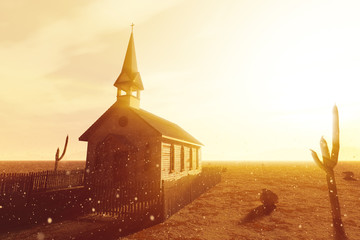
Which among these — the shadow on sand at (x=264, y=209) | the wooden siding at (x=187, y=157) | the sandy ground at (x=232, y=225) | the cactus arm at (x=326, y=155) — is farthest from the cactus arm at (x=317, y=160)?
the wooden siding at (x=187, y=157)

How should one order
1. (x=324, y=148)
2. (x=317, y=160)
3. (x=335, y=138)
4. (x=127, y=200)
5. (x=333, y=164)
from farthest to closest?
(x=127, y=200) < (x=317, y=160) < (x=324, y=148) < (x=333, y=164) < (x=335, y=138)

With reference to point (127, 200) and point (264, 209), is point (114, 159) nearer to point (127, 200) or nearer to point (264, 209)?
point (127, 200)

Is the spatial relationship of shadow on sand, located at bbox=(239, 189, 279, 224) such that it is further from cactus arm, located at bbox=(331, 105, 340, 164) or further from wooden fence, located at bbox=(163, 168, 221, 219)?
cactus arm, located at bbox=(331, 105, 340, 164)

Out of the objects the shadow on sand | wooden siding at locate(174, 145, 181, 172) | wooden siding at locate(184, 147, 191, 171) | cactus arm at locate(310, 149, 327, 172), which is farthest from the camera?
wooden siding at locate(184, 147, 191, 171)

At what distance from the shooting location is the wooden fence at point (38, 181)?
45.2 ft

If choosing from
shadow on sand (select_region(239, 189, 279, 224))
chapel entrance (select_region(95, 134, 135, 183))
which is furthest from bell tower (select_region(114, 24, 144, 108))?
shadow on sand (select_region(239, 189, 279, 224))

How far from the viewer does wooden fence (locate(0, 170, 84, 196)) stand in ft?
45.2

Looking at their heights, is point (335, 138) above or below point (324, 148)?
above

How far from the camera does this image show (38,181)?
51.5 ft

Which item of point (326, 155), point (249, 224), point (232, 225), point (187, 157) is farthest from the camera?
point (187, 157)

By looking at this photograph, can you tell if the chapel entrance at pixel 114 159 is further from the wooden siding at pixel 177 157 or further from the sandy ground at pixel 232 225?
the sandy ground at pixel 232 225

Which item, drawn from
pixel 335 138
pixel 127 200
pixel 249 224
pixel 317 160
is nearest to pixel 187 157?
pixel 127 200

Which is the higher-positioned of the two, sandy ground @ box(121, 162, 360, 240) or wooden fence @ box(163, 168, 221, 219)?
wooden fence @ box(163, 168, 221, 219)

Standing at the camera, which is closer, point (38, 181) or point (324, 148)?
point (324, 148)
